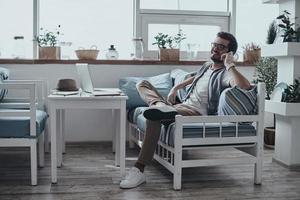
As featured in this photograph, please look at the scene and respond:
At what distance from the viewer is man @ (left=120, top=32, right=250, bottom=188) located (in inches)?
112

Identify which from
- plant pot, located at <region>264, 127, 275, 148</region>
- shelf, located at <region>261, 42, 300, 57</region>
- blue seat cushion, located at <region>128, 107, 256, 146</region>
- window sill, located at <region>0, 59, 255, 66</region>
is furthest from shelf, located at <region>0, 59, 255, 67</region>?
blue seat cushion, located at <region>128, 107, 256, 146</region>

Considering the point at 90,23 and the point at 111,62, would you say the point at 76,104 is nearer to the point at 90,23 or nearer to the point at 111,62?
the point at 111,62

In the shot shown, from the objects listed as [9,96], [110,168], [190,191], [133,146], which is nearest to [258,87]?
[190,191]

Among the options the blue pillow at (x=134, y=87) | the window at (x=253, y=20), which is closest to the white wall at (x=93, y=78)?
the blue pillow at (x=134, y=87)

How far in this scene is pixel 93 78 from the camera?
437cm

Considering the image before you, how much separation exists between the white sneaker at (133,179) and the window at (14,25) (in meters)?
2.19

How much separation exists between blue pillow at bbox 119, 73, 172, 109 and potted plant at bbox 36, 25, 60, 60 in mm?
772

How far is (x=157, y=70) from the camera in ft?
14.7

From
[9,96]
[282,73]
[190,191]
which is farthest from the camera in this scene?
[9,96]

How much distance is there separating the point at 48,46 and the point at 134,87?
1046mm

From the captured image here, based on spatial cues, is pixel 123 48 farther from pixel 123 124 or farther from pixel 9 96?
pixel 123 124

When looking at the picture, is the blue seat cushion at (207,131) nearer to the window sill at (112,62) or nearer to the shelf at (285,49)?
the shelf at (285,49)

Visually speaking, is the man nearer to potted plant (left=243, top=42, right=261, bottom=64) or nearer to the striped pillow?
the striped pillow

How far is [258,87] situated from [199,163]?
2.18 feet
